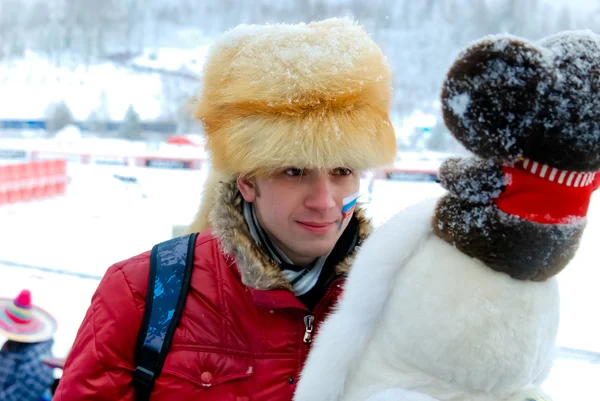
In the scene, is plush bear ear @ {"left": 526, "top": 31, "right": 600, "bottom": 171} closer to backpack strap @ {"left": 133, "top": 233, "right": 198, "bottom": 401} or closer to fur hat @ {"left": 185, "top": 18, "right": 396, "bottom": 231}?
fur hat @ {"left": 185, "top": 18, "right": 396, "bottom": 231}

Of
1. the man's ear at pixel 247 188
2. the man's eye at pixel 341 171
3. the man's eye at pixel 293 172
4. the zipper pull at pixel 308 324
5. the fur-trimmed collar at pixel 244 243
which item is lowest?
the zipper pull at pixel 308 324

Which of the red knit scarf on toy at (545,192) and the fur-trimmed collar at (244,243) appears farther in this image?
the fur-trimmed collar at (244,243)

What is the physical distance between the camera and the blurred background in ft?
13.9

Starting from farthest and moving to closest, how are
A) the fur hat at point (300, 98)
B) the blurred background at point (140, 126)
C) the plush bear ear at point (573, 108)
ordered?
the blurred background at point (140, 126) < the fur hat at point (300, 98) < the plush bear ear at point (573, 108)

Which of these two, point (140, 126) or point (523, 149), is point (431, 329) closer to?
point (523, 149)

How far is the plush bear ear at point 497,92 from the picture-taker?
1.61ft

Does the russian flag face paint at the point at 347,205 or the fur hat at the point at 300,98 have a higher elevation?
the fur hat at the point at 300,98

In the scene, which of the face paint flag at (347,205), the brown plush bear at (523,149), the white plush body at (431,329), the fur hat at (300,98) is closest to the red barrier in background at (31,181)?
the fur hat at (300,98)

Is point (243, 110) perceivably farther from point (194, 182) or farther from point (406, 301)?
point (194, 182)

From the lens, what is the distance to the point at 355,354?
64cm

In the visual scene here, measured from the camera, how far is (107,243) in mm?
6926

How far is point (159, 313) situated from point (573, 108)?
32.1 inches

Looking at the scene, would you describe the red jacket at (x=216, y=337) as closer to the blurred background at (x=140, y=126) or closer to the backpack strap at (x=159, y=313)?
the backpack strap at (x=159, y=313)

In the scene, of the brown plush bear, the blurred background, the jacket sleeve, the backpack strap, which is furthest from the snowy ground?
the brown plush bear
